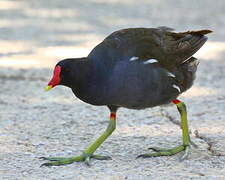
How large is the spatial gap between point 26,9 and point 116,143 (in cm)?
557

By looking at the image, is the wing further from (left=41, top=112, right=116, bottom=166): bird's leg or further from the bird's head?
(left=41, top=112, right=116, bottom=166): bird's leg

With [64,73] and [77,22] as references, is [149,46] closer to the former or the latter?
[64,73]

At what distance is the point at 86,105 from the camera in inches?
267

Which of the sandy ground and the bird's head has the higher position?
the bird's head

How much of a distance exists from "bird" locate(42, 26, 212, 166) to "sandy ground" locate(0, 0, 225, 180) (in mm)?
211

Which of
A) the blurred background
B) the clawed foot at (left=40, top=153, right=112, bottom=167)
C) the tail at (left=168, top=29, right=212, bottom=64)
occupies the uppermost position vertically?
the tail at (left=168, top=29, right=212, bottom=64)

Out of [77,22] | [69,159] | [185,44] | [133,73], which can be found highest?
[185,44]

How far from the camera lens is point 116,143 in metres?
5.61

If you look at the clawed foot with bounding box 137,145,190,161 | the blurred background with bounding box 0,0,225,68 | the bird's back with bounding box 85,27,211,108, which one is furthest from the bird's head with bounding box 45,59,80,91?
the blurred background with bounding box 0,0,225,68

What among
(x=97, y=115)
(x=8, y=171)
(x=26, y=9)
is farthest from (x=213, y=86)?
(x=26, y=9)

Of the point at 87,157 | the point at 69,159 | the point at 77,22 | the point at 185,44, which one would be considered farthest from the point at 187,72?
the point at 77,22

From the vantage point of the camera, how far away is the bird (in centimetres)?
481

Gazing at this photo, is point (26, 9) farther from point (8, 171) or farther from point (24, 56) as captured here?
point (8, 171)

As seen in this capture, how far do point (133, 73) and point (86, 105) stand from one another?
196cm
